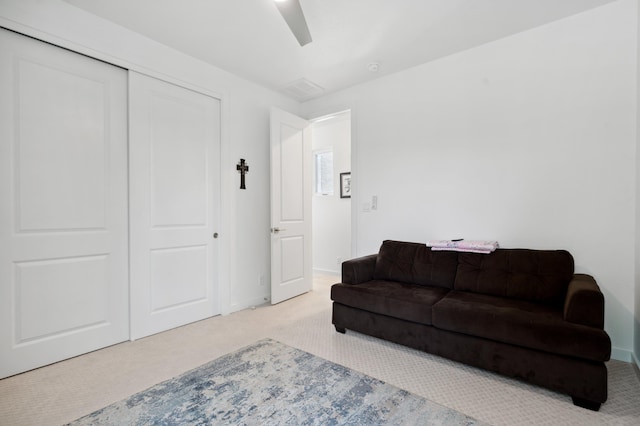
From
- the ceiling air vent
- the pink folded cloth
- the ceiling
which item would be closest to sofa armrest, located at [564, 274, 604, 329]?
the pink folded cloth

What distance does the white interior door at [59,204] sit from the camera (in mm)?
2070

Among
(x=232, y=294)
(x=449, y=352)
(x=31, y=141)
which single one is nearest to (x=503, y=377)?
(x=449, y=352)

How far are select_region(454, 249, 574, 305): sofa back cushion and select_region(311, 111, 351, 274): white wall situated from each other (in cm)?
250

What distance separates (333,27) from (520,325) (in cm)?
262

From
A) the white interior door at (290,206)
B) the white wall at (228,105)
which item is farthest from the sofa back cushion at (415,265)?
the white wall at (228,105)

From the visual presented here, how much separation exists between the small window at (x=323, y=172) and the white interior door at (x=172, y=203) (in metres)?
2.33

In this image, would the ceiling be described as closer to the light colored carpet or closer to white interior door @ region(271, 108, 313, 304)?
white interior door @ region(271, 108, 313, 304)

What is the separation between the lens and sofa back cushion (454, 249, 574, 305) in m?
2.25

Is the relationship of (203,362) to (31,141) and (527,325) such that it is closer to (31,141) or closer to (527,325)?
(31,141)

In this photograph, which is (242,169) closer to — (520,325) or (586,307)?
(520,325)

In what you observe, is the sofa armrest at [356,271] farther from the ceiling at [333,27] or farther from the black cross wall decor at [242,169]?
the ceiling at [333,27]

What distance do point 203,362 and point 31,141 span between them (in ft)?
6.65

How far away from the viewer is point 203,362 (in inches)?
88.2

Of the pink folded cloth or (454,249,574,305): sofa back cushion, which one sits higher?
the pink folded cloth
